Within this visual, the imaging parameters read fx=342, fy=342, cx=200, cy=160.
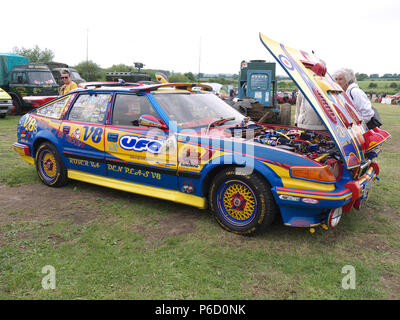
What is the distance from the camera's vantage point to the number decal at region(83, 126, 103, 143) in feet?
14.8

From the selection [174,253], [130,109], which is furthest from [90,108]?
[174,253]

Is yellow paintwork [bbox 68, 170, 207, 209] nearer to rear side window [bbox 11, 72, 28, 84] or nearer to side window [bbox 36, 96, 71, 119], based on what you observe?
side window [bbox 36, 96, 71, 119]

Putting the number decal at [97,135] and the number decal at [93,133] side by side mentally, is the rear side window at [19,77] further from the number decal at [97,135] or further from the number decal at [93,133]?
the number decal at [97,135]

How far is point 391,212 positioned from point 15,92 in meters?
15.1

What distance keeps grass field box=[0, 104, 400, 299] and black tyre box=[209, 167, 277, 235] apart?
0.53 feet

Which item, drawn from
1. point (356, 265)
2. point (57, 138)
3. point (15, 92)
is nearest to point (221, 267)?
point (356, 265)

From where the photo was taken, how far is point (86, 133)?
4.66 m

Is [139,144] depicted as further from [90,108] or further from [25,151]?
[25,151]

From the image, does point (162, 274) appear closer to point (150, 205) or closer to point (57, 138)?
point (150, 205)

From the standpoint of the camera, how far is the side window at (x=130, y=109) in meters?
4.24

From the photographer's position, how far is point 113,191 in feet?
16.8

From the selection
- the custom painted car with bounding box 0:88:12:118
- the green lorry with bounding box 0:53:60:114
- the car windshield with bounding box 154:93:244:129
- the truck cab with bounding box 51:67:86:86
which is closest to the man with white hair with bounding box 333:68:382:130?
the car windshield with bounding box 154:93:244:129

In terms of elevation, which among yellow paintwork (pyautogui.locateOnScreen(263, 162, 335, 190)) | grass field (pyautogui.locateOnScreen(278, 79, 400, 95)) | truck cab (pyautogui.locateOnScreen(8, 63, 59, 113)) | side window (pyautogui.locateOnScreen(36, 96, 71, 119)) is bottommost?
yellow paintwork (pyautogui.locateOnScreen(263, 162, 335, 190))

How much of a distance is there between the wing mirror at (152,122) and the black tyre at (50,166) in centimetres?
179
